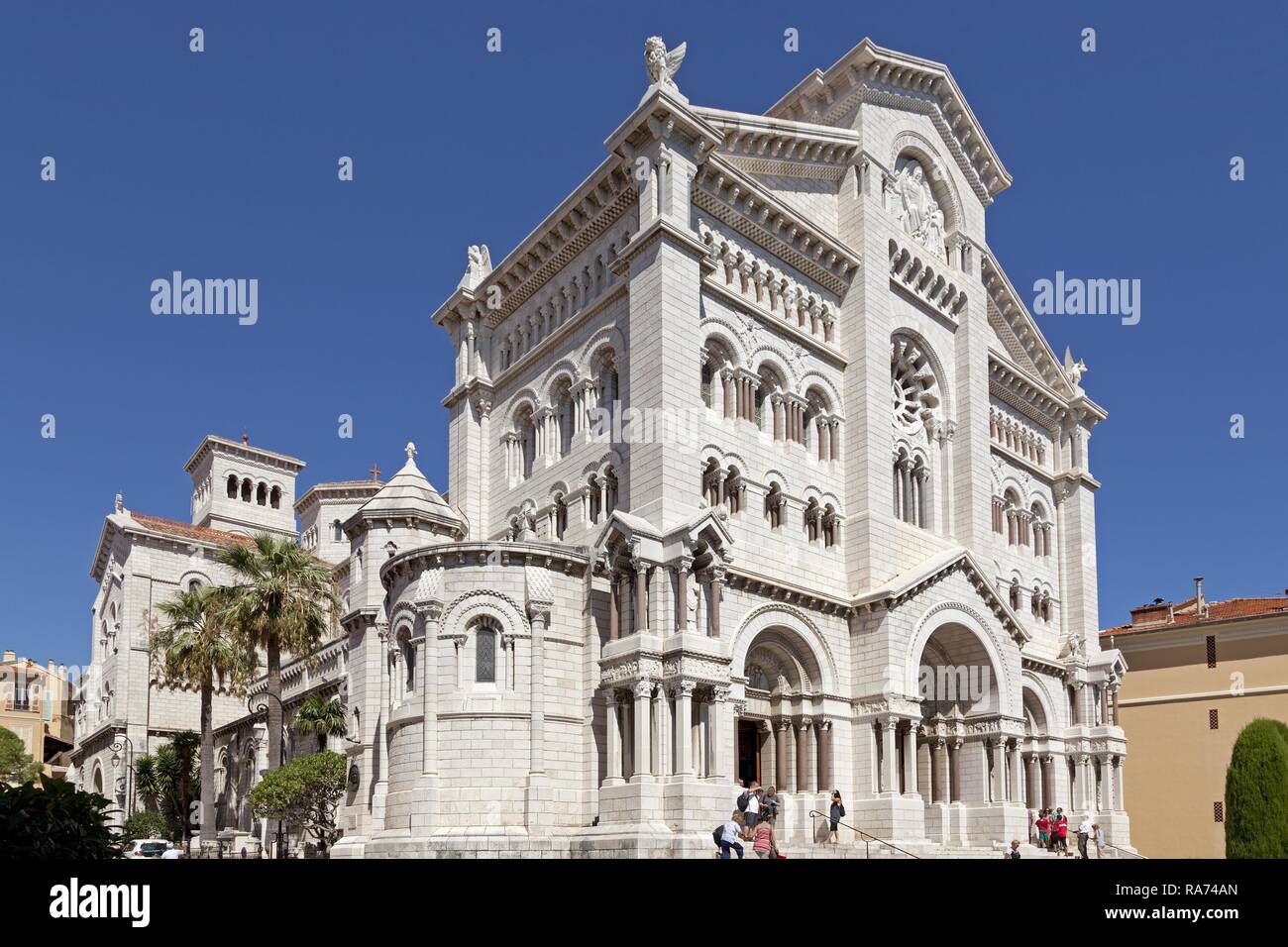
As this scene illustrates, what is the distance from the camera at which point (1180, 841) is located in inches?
1987

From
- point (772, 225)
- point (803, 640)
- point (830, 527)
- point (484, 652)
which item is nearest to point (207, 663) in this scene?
point (484, 652)

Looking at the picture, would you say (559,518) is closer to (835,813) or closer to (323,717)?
(323,717)

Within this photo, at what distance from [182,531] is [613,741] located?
4177 centimetres

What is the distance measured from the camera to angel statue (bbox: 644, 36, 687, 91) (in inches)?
1321

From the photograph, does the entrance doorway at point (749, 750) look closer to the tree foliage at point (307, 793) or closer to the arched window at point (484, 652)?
the arched window at point (484, 652)

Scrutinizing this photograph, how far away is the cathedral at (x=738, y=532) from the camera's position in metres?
30.1

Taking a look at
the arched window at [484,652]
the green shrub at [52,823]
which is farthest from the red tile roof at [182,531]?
the green shrub at [52,823]

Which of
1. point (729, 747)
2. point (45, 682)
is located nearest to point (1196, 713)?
point (729, 747)

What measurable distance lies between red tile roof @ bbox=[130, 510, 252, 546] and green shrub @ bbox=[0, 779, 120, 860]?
161 ft

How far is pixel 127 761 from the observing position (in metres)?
58.4

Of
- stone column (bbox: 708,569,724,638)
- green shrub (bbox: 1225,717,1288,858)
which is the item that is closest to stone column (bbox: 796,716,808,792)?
stone column (bbox: 708,569,724,638)

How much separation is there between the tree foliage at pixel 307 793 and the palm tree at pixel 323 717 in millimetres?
1007

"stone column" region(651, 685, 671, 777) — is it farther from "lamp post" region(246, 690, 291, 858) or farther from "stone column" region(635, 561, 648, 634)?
"lamp post" region(246, 690, 291, 858)

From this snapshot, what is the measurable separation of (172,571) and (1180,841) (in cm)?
4942
